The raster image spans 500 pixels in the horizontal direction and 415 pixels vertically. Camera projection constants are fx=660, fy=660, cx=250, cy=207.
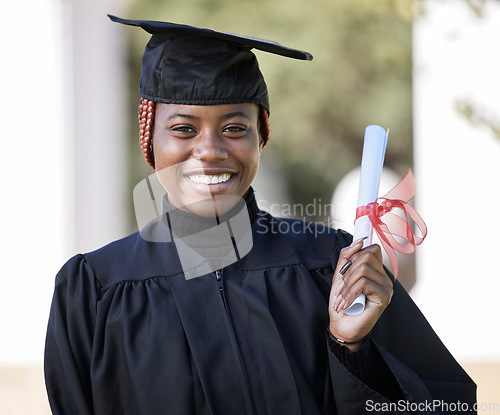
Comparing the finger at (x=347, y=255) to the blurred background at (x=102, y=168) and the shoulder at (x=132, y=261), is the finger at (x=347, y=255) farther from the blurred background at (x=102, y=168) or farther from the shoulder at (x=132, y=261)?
the blurred background at (x=102, y=168)

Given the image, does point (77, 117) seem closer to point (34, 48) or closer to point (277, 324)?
point (34, 48)

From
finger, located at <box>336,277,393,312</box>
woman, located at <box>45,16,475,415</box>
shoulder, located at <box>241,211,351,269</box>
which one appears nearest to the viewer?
finger, located at <box>336,277,393,312</box>

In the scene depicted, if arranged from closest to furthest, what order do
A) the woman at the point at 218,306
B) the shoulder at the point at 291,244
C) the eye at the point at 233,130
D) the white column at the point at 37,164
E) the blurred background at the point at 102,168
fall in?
the woman at the point at 218,306
the eye at the point at 233,130
the shoulder at the point at 291,244
the blurred background at the point at 102,168
the white column at the point at 37,164

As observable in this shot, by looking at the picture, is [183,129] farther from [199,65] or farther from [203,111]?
[199,65]

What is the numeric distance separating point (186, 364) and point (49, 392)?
432 millimetres

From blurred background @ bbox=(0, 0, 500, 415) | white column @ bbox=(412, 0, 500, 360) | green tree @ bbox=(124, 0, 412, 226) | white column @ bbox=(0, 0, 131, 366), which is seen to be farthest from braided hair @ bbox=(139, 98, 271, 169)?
green tree @ bbox=(124, 0, 412, 226)

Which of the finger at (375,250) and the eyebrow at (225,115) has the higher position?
the eyebrow at (225,115)

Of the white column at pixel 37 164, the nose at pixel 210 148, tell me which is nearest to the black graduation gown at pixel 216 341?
the nose at pixel 210 148

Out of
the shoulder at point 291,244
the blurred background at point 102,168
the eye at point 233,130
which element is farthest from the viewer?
the blurred background at point 102,168

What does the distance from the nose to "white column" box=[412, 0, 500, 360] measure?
137 inches

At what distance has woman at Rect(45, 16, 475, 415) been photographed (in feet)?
6.29

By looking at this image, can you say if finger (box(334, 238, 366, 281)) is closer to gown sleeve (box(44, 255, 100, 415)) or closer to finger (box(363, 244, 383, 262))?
finger (box(363, 244, 383, 262))

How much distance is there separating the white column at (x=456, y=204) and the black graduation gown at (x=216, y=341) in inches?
128

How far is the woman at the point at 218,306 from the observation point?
1918 millimetres
